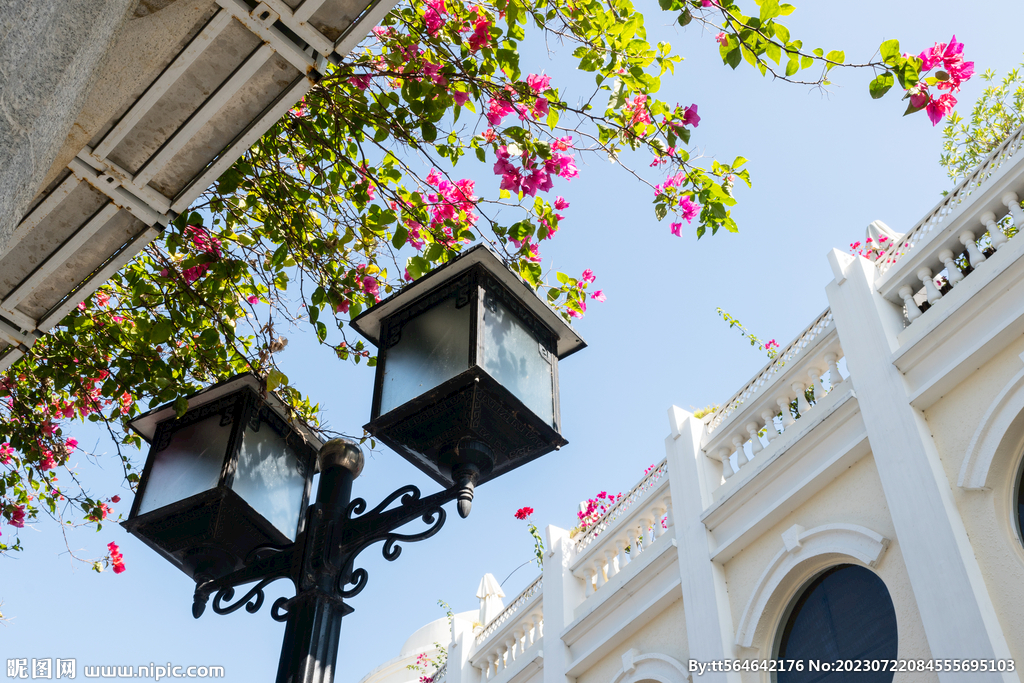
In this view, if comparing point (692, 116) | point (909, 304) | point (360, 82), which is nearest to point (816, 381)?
point (909, 304)

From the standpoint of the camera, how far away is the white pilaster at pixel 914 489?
5184 millimetres

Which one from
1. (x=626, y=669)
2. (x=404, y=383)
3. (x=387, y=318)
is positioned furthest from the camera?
(x=626, y=669)

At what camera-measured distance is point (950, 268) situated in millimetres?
6402

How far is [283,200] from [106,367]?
1541 mm

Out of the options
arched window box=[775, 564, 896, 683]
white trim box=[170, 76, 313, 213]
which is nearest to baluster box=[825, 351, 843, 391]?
arched window box=[775, 564, 896, 683]

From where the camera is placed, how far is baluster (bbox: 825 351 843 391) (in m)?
7.09

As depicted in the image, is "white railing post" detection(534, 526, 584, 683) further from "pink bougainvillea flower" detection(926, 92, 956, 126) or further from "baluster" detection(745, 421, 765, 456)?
"pink bougainvillea flower" detection(926, 92, 956, 126)

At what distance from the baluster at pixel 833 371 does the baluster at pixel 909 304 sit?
0.71 meters

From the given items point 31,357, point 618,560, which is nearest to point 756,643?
point 618,560

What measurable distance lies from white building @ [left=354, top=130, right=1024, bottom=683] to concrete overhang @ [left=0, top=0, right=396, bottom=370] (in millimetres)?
5248

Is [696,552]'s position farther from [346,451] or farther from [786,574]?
[346,451]

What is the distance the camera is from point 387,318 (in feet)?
9.04

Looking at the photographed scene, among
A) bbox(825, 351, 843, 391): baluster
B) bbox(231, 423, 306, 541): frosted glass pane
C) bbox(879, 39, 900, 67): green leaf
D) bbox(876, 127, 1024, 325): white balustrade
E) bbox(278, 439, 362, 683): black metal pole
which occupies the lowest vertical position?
bbox(278, 439, 362, 683): black metal pole

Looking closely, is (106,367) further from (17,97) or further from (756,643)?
(756,643)
